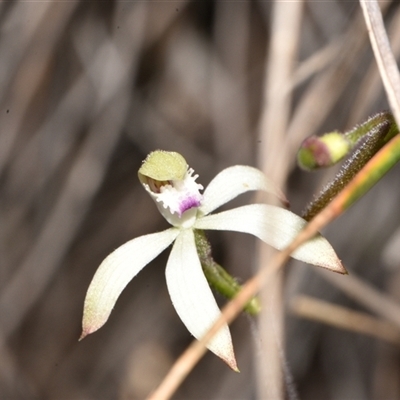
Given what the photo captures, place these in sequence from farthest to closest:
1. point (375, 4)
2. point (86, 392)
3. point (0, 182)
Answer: point (86, 392) → point (0, 182) → point (375, 4)

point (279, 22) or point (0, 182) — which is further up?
point (279, 22)

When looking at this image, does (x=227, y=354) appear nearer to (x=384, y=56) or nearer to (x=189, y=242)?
(x=189, y=242)

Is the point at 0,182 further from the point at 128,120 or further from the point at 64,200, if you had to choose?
the point at 128,120

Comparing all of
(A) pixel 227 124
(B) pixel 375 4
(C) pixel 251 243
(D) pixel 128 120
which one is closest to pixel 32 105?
(D) pixel 128 120

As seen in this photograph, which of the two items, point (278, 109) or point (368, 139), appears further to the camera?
point (278, 109)

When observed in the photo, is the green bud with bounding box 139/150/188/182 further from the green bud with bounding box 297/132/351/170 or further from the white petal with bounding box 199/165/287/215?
the green bud with bounding box 297/132/351/170

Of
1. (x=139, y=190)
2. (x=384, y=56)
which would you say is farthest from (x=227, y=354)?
(x=139, y=190)
